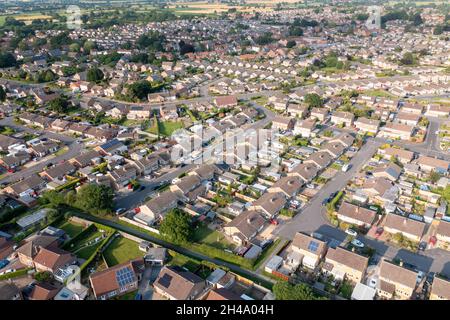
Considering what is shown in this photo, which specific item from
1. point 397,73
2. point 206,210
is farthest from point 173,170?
point 397,73

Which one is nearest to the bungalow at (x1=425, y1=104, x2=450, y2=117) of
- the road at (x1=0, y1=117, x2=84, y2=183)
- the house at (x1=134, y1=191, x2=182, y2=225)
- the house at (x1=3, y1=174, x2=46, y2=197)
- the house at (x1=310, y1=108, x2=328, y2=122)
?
the house at (x1=310, y1=108, x2=328, y2=122)

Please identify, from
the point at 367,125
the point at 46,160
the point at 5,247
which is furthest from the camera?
the point at 367,125

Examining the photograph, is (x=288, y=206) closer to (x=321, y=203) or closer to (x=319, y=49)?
(x=321, y=203)

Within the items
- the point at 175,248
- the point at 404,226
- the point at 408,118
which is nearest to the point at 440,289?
the point at 404,226

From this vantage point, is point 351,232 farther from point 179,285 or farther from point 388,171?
point 179,285

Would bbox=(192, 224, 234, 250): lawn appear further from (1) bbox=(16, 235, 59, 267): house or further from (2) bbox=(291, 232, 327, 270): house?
(1) bbox=(16, 235, 59, 267): house

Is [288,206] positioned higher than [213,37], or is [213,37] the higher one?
[213,37]
